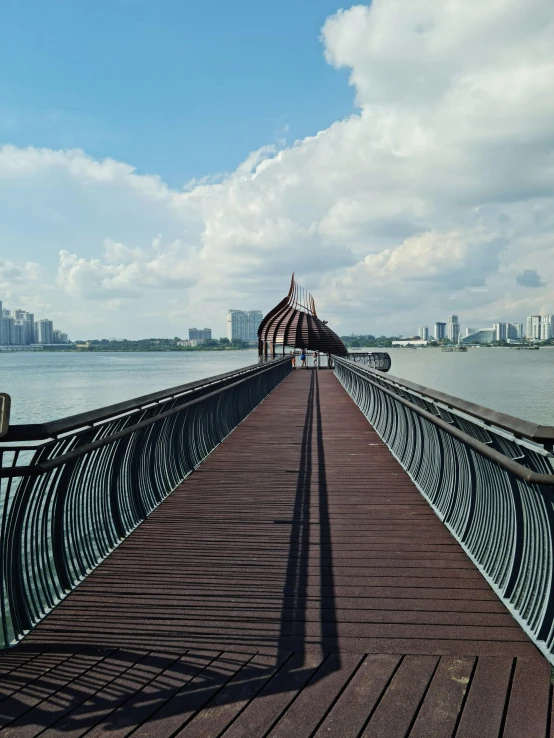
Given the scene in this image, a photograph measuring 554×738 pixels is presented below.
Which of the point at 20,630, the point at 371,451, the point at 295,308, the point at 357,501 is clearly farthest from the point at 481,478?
the point at 295,308

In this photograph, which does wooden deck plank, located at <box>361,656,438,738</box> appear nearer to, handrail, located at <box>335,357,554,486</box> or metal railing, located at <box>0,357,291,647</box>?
handrail, located at <box>335,357,554,486</box>

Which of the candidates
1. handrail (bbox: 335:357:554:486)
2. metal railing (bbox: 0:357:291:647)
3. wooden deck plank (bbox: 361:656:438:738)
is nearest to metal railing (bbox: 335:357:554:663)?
handrail (bbox: 335:357:554:486)

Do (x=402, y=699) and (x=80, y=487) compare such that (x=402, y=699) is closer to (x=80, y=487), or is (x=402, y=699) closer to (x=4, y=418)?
(x=4, y=418)

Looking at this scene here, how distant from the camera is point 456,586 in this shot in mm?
4328

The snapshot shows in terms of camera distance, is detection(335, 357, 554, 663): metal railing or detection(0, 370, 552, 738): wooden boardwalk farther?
detection(335, 357, 554, 663): metal railing

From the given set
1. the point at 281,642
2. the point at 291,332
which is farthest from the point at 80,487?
the point at 291,332

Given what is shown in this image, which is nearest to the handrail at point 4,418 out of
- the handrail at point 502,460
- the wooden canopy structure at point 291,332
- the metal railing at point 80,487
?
the metal railing at point 80,487

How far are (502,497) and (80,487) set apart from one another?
2784 mm

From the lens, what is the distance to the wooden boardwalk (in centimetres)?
284

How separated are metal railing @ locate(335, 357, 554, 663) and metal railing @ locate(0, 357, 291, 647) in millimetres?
2460

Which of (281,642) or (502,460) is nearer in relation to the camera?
(281,642)

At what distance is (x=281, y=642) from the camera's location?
353 centimetres

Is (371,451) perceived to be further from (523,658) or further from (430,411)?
(523,658)

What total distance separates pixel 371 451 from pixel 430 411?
148 inches
